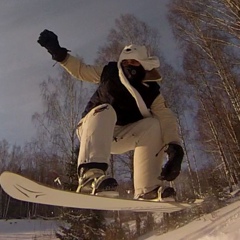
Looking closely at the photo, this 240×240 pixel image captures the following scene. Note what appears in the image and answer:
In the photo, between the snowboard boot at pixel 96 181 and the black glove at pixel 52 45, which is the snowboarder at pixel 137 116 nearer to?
the black glove at pixel 52 45

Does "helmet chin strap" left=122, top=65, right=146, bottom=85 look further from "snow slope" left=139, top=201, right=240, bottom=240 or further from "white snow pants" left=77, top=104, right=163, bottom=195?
"snow slope" left=139, top=201, right=240, bottom=240

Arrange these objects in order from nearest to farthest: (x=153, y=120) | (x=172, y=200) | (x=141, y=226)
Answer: (x=172, y=200) < (x=153, y=120) < (x=141, y=226)

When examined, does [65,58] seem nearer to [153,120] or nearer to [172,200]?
[153,120]

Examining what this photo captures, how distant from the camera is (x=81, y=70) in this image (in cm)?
253

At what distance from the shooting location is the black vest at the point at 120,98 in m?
2.32

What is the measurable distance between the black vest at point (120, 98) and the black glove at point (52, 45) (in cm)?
37

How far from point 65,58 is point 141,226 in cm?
1007

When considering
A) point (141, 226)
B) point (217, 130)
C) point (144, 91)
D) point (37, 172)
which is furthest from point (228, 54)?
point (37, 172)

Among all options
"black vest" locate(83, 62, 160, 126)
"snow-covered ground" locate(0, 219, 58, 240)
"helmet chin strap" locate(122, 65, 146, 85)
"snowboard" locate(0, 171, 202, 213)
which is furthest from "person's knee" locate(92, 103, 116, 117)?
"snow-covered ground" locate(0, 219, 58, 240)

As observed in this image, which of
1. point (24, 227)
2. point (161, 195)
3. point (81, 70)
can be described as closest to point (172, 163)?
point (161, 195)

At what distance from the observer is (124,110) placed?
92.1 inches

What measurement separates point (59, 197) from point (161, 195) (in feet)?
2.09

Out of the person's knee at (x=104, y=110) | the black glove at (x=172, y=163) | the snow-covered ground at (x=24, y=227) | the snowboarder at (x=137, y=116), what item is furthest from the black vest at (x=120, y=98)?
the snow-covered ground at (x=24, y=227)

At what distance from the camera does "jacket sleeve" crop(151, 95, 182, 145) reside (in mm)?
2260
